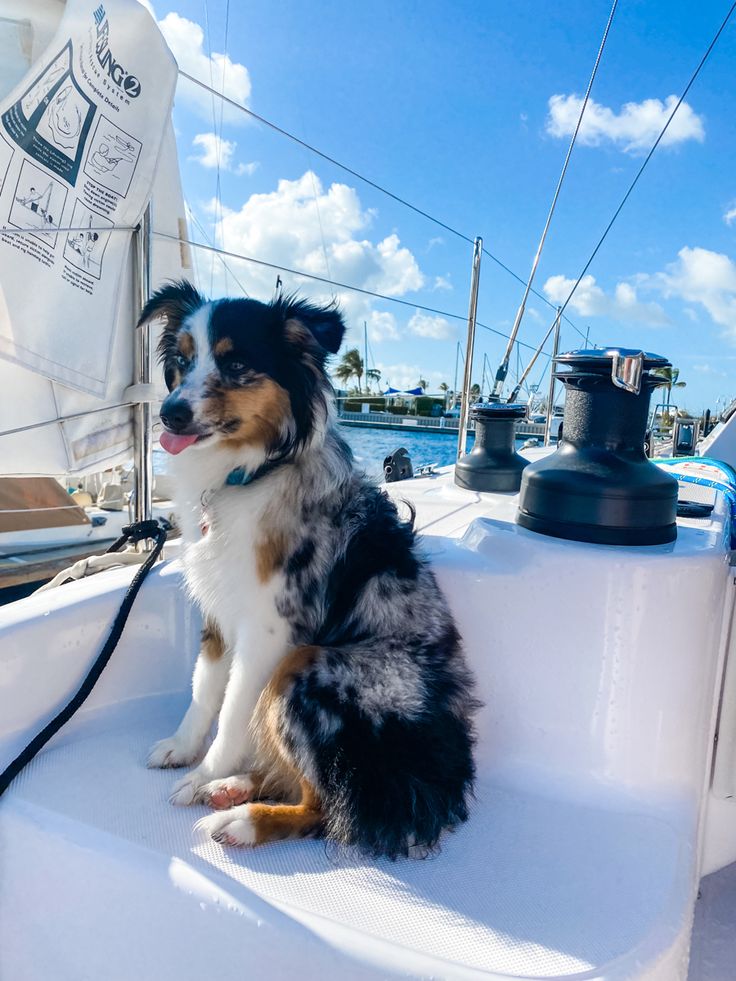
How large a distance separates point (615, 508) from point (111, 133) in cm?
232

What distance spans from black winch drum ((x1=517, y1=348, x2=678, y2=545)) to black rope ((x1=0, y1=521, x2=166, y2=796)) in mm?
1180

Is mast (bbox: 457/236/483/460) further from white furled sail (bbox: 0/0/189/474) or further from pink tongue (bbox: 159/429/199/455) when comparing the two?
pink tongue (bbox: 159/429/199/455)

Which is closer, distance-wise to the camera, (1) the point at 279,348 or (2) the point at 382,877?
(2) the point at 382,877

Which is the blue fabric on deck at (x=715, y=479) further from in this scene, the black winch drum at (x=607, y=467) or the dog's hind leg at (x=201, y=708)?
the dog's hind leg at (x=201, y=708)

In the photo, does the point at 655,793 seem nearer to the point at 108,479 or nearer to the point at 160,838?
the point at 160,838

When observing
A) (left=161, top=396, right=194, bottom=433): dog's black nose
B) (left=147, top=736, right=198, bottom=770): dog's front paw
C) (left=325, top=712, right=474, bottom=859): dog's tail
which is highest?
(left=161, top=396, right=194, bottom=433): dog's black nose

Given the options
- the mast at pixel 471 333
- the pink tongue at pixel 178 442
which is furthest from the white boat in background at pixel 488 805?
the mast at pixel 471 333

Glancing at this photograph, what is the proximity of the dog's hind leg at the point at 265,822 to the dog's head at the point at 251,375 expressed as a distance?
858 mm

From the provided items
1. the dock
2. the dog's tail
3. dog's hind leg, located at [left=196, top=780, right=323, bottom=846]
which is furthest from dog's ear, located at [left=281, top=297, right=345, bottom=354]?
the dock

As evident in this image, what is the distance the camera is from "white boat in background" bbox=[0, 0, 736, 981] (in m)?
1.06

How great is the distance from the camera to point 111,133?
2385 mm

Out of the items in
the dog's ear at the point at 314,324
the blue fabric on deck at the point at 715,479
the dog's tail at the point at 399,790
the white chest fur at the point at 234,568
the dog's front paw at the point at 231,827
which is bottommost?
the dog's front paw at the point at 231,827

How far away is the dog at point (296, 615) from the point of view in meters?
1.32

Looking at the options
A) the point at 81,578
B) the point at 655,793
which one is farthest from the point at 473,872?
the point at 81,578
